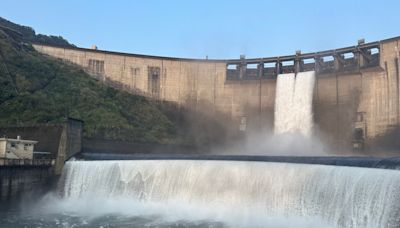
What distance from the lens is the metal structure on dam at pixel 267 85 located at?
114 ft

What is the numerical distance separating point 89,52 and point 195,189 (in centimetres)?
3218

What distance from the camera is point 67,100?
43.7 metres

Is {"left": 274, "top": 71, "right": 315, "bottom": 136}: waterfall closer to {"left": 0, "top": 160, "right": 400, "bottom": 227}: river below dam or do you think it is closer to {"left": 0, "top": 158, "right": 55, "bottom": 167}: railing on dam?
{"left": 0, "top": 160, "right": 400, "bottom": 227}: river below dam

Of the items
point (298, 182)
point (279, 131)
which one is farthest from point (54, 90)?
point (298, 182)

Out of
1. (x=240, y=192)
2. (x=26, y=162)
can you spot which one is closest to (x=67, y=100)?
(x=26, y=162)

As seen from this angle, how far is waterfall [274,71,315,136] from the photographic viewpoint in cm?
4012

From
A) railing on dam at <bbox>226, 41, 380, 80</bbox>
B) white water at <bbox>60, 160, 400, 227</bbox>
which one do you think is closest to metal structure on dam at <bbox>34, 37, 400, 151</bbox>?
railing on dam at <bbox>226, 41, 380, 80</bbox>

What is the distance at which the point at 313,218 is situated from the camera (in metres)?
16.4

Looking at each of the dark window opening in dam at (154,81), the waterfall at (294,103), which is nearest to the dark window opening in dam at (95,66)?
the dark window opening in dam at (154,81)

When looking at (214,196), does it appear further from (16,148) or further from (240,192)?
(16,148)

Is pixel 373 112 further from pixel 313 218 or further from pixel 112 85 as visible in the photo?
pixel 112 85

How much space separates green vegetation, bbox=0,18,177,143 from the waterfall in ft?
39.4

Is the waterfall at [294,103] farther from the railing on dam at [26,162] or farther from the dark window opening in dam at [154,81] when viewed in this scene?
the railing on dam at [26,162]

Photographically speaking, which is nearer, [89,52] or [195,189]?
[195,189]
